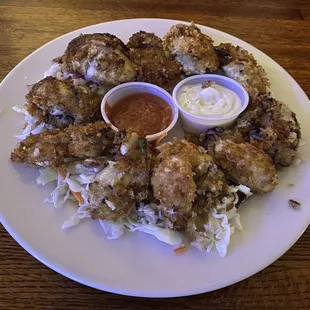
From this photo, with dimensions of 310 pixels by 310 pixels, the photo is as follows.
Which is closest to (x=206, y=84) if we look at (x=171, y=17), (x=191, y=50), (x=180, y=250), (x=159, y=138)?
(x=191, y=50)

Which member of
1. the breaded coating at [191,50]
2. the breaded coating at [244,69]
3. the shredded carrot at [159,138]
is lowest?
the shredded carrot at [159,138]

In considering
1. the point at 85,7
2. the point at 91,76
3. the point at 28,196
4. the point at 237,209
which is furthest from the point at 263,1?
the point at 28,196

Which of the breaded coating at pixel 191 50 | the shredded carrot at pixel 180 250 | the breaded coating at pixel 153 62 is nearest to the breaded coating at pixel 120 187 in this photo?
the shredded carrot at pixel 180 250

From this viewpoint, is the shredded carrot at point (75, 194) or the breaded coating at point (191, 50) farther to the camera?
the breaded coating at point (191, 50)

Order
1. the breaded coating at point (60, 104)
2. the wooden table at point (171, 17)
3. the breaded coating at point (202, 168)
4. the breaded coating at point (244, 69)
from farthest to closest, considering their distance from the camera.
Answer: the breaded coating at point (244, 69) < the breaded coating at point (60, 104) < the breaded coating at point (202, 168) < the wooden table at point (171, 17)

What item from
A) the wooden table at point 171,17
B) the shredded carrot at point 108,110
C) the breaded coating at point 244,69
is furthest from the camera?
the breaded coating at point 244,69

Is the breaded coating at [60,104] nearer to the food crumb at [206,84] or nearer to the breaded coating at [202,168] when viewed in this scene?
the breaded coating at [202,168]

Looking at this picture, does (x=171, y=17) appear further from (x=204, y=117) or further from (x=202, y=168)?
(x=202, y=168)
